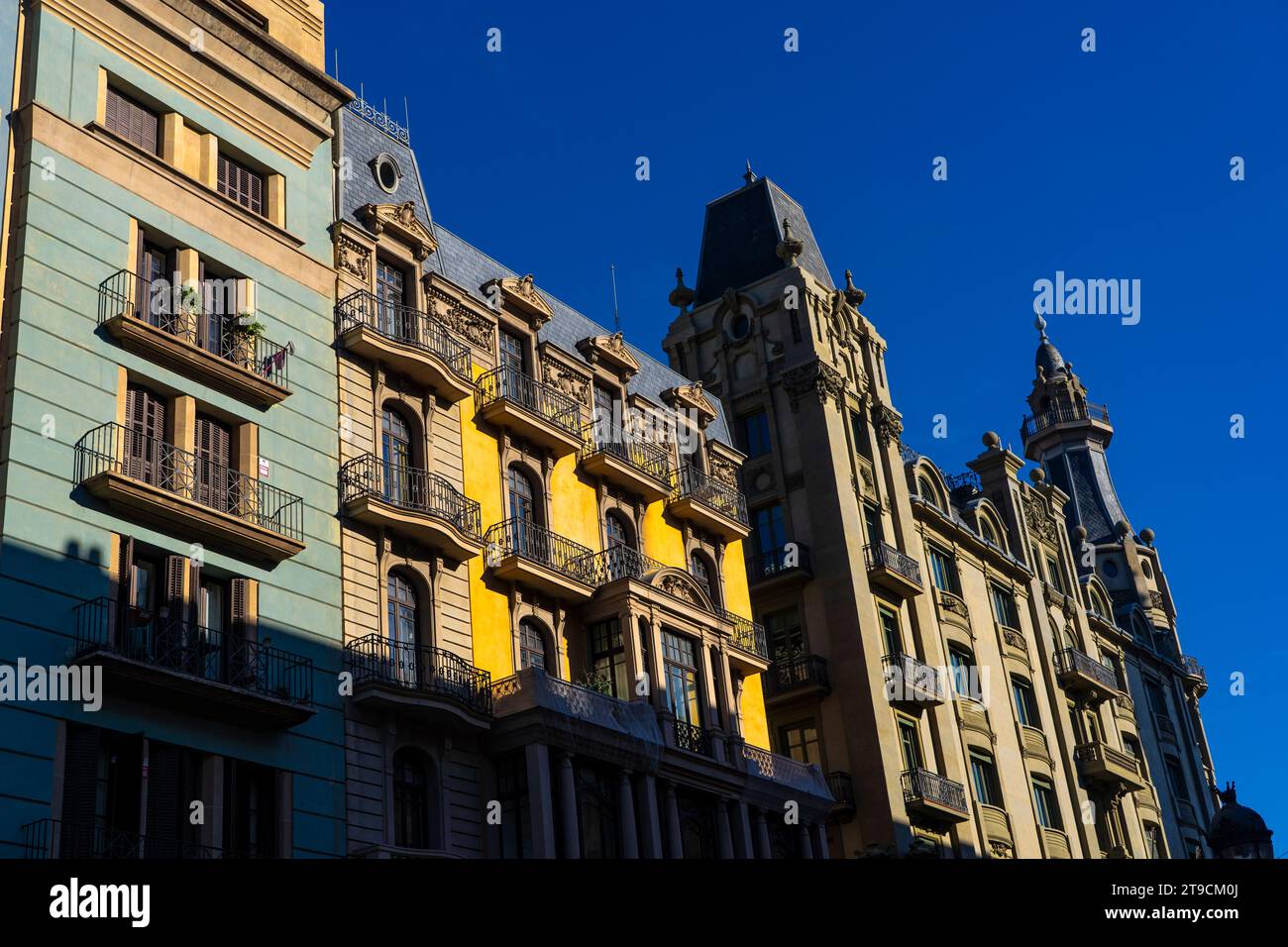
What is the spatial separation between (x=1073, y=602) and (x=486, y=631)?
124 feet

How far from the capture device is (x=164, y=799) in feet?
88.3

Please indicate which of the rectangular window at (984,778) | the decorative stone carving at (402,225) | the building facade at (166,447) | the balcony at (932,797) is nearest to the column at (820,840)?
the balcony at (932,797)

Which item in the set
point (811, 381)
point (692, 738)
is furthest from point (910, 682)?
point (692, 738)

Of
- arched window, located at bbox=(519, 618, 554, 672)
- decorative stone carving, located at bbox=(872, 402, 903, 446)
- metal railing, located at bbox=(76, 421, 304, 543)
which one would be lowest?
arched window, located at bbox=(519, 618, 554, 672)

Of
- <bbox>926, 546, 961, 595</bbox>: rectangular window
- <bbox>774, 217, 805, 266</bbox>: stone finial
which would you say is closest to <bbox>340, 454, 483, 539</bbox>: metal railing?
<bbox>774, 217, 805, 266</bbox>: stone finial

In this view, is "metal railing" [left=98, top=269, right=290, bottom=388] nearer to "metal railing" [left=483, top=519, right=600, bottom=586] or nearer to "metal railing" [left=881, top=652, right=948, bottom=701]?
"metal railing" [left=483, top=519, right=600, bottom=586]

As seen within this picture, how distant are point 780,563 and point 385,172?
59.1 feet

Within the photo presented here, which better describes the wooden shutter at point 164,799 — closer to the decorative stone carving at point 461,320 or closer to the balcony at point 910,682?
the decorative stone carving at point 461,320

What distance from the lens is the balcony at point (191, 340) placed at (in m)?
→ 29.8

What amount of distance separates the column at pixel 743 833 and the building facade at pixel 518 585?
51 mm

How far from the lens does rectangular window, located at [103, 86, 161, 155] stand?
1264 inches

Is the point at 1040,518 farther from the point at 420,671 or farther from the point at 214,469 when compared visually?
the point at 214,469

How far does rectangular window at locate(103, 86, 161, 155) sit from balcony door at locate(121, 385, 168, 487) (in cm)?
547
